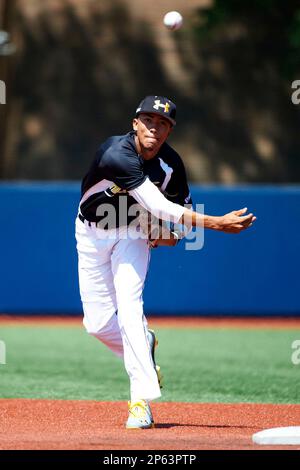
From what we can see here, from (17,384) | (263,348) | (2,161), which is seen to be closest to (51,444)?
(17,384)

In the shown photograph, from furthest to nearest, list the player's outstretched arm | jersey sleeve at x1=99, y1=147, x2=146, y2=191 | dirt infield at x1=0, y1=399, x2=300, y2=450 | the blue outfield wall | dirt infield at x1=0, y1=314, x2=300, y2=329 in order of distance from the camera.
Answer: the blue outfield wall, dirt infield at x1=0, y1=314, x2=300, y2=329, jersey sleeve at x1=99, y1=147, x2=146, y2=191, the player's outstretched arm, dirt infield at x1=0, y1=399, x2=300, y2=450

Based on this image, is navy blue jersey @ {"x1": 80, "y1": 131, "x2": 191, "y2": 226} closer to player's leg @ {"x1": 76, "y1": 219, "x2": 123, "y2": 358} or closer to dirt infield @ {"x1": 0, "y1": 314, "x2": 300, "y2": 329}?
player's leg @ {"x1": 76, "y1": 219, "x2": 123, "y2": 358}

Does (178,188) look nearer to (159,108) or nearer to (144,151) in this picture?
(144,151)

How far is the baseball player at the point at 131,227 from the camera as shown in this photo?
19.2 feet

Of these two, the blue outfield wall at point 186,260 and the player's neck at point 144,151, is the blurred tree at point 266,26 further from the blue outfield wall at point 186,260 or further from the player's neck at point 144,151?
the player's neck at point 144,151

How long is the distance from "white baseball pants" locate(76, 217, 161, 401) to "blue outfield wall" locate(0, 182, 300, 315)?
6.80 metres

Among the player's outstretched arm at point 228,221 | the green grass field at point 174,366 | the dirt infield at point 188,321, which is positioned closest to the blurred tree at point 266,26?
the dirt infield at point 188,321

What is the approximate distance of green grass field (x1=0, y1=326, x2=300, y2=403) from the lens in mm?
7883

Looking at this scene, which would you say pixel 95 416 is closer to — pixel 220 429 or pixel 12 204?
pixel 220 429

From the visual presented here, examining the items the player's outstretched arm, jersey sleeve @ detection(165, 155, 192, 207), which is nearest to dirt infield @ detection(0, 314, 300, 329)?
jersey sleeve @ detection(165, 155, 192, 207)

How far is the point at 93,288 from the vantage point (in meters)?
6.21

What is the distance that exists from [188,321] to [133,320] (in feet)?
24.2

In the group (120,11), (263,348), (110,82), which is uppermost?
(120,11)
